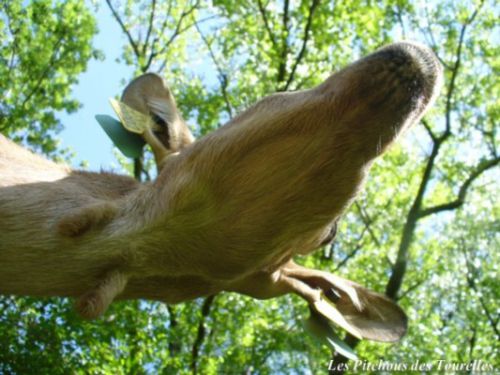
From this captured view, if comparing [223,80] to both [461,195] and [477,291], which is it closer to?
[461,195]

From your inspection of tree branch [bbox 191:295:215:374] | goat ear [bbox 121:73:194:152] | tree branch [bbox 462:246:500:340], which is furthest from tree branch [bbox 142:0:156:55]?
goat ear [bbox 121:73:194:152]

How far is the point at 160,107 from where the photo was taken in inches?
136

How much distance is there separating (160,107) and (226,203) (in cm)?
123

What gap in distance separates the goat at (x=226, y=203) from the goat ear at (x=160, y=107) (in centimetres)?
1

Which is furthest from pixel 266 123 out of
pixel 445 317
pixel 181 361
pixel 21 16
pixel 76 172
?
pixel 445 317

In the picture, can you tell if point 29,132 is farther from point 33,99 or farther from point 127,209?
point 127,209

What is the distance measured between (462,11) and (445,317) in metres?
9.68

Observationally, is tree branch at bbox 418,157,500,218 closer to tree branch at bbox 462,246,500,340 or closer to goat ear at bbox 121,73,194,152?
tree branch at bbox 462,246,500,340

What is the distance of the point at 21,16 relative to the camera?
515 inches

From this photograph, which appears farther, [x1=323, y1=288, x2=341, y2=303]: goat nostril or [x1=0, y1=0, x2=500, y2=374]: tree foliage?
[x1=0, y1=0, x2=500, y2=374]: tree foliage

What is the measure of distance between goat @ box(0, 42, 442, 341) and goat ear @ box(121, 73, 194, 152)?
0.03 feet

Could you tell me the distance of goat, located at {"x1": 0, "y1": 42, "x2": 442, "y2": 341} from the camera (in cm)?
212

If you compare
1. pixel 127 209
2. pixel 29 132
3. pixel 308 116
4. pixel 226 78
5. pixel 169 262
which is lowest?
pixel 169 262

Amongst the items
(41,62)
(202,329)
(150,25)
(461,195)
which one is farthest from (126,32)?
(461,195)
